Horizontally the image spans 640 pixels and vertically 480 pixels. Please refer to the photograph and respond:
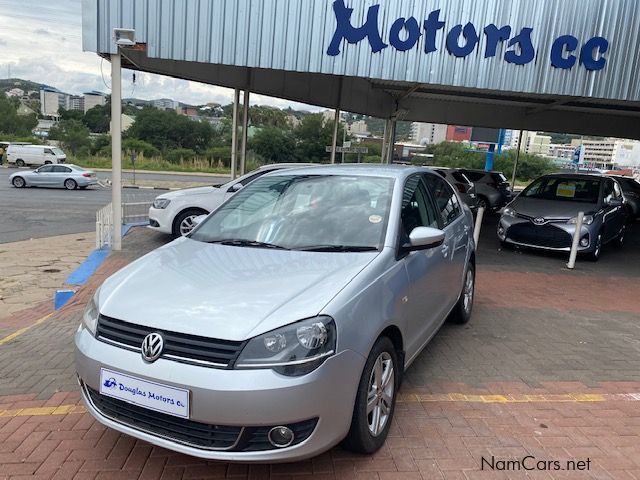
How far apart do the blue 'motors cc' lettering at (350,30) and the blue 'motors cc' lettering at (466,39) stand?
44.0 inches

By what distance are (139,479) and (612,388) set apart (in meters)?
3.55

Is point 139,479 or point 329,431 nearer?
point 329,431

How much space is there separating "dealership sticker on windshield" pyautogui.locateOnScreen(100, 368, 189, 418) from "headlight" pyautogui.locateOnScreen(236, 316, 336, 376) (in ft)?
1.06

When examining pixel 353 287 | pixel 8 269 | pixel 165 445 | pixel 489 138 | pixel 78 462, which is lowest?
pixel 8 269

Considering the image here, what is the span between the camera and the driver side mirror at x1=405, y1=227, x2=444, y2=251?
129 inches

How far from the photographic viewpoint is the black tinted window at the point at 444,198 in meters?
4.52

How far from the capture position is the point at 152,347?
96.2 inches

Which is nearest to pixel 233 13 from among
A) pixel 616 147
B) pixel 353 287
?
pixel 353 287

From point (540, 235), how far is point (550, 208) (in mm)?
583

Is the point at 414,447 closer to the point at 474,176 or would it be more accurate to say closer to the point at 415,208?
the point at 415,208

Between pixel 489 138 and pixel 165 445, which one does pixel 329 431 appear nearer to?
pixel 165 445

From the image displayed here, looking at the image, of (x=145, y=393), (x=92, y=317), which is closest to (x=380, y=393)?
(x=145, y=393)

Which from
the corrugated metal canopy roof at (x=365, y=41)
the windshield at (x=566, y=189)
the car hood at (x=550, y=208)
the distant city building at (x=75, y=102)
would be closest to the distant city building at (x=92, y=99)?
the distant city building at (x=75, y=102)

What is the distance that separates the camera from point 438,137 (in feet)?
159
